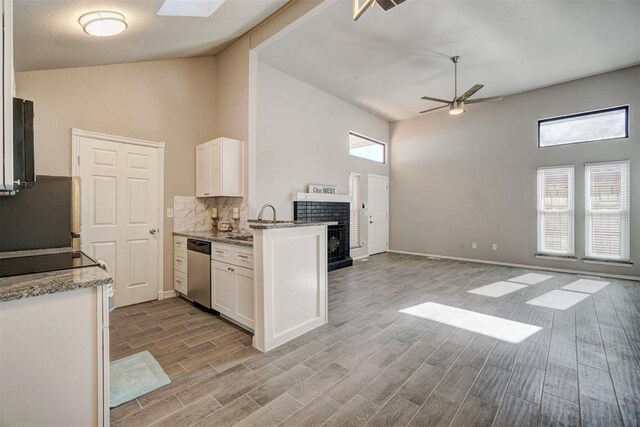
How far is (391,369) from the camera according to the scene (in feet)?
7.15

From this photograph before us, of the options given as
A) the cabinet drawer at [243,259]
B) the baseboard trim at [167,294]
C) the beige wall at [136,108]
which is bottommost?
the baseboard trim at [167,294]

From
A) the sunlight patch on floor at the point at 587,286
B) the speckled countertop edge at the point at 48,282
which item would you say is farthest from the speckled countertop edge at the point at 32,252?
the sunlight patch on floor at the point at 587,286

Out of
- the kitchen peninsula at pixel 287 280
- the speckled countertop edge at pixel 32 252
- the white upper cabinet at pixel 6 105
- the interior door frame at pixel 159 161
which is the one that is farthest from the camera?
the interior door frame at pixel 159 161

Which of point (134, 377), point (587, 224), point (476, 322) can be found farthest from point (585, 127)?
point (134, 377)

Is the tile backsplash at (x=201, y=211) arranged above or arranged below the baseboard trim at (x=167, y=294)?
above

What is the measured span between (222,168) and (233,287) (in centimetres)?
164

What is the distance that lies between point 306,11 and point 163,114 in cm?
232

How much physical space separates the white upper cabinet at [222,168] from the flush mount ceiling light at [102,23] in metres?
1.56

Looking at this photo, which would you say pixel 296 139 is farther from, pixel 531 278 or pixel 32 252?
pixel 531 278

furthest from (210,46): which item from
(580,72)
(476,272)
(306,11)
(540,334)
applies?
(580,72)

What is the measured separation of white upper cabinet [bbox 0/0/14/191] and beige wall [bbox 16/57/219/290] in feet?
8.00

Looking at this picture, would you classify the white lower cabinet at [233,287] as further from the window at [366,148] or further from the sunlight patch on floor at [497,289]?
the window at [366,148]

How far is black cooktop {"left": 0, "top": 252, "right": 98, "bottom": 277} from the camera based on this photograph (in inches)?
57.5

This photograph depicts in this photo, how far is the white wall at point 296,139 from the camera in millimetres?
4688
